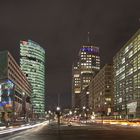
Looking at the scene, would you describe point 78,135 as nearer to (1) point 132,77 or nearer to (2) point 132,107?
(2) point 132,107

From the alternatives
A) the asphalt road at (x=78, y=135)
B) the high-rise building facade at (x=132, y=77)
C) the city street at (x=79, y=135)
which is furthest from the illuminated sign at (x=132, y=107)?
the asphalt road at (x=78, y=135)

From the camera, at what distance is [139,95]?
543ft

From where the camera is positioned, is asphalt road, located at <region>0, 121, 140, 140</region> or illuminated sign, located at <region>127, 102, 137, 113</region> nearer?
asphalt road, located at <region>0, 121, 140, 140</region>

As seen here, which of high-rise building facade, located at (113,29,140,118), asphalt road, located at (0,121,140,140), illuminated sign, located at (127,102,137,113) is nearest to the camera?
asphalt road, located at (0,121,140,140)

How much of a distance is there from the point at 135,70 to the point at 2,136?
5332 inches

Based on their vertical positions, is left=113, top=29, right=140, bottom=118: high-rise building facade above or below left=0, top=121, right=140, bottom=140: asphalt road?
above

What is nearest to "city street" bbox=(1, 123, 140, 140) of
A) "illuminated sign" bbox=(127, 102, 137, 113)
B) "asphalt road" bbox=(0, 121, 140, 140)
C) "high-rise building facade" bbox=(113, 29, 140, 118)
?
"asphalt road" bbox=(0, 121, 140, 140)

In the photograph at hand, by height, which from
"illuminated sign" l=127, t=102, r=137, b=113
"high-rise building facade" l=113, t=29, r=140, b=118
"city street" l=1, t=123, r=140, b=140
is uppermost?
"high-rise building facade" l=113, t=29, r=140, b=118

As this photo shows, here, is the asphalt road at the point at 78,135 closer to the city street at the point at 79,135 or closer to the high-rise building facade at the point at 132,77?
the city street at the point at 79,135

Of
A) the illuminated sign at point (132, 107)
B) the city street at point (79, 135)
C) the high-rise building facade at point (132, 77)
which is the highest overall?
the high-rise building facade at point (132, 77)

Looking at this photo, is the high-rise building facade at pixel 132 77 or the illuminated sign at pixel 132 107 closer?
the high-rise building facade at pixel 132 77

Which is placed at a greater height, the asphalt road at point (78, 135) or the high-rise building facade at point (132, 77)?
the high-rise building facade at point (132, 77)

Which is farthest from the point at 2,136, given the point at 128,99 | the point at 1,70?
the point at 128,99

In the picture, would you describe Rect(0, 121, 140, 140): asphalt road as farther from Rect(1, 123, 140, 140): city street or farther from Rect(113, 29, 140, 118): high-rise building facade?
Rect(113, 29, 140, 118): high-rise building facade
